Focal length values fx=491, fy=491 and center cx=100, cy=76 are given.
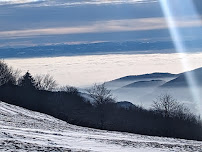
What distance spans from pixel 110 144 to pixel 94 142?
79 centimetres

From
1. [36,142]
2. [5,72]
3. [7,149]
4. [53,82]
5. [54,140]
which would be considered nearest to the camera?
[7,149]

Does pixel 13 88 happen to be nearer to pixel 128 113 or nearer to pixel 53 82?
pixel 128 113

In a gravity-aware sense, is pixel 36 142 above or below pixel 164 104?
below

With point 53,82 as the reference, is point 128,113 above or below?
below

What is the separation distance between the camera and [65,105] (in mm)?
97312

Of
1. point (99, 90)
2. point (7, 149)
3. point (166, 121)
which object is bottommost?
point (7, 149)

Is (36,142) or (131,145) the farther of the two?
(131,145)

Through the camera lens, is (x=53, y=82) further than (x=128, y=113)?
Yes

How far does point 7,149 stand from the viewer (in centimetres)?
1741

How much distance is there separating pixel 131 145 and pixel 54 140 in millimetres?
4177

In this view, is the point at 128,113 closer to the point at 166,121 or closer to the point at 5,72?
the point at 166,121

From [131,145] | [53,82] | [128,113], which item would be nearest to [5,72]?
[53,82]

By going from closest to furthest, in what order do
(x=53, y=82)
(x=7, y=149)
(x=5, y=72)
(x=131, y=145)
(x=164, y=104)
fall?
(x=7, y=149) < (x=131, y=145) < (x=164, y=104) < (x=5, y=72) < (x=53, y=82)

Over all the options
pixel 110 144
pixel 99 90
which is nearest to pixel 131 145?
pixel 110 144
